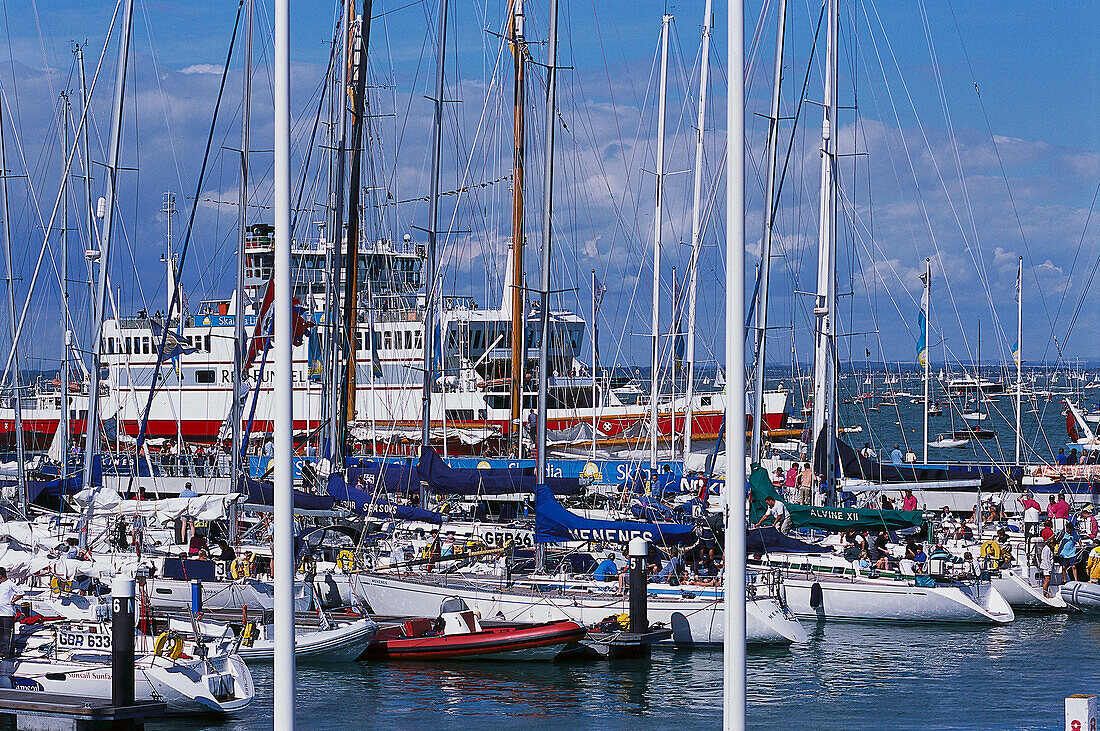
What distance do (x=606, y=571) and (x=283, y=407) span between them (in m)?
17.9

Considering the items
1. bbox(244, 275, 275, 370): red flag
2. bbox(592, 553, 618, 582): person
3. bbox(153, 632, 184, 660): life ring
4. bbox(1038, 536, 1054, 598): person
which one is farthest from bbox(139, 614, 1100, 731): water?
bbox(244, 275, 275, 370): red flag

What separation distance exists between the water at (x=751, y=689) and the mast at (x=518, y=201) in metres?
11.1

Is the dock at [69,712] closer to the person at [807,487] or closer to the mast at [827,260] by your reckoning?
the person at [807,487]

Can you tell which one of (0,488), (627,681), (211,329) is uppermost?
(211,329)

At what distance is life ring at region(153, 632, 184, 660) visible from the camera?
20.3 meters

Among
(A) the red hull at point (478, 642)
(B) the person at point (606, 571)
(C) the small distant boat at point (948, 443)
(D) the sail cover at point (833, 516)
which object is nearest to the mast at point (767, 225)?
(D) the sail cover at point (833, 516)

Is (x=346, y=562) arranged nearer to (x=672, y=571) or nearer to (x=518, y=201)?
(x=672, y=571)

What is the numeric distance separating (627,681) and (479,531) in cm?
1064

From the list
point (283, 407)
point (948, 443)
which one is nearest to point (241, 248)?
point (283, 407)

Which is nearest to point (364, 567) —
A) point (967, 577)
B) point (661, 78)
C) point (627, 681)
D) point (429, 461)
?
point (429, 461)

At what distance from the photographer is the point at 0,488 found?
119ft

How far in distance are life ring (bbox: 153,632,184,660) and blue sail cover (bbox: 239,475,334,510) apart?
9038 mm

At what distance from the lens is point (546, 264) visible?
28406 millimetres

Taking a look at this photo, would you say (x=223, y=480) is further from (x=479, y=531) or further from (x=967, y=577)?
(x=967, y=577)
